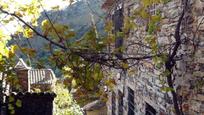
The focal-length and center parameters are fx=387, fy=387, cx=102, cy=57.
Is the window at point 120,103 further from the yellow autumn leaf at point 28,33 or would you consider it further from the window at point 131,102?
the yellow autumn leaf at point 28,33

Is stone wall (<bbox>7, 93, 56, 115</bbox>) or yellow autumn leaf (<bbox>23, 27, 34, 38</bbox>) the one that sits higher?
yellow autumn leaf (<bbox>23, 27, 34, 38</bbox>)

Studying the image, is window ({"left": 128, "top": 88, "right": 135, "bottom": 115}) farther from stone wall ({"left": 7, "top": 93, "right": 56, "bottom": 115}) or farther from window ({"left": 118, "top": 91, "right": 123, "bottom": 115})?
stone wall ({"left": 7, "top": 93, "right": 56, "bottom": 115})

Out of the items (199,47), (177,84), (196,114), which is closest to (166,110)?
(177,84)

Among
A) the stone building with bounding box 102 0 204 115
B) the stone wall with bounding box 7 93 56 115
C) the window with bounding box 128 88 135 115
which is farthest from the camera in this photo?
the stone wall with bounding box 7 93 56 115

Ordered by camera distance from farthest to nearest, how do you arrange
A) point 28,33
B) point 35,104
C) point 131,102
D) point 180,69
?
point 35,104, point 131,102, point 180,69, point 28,33

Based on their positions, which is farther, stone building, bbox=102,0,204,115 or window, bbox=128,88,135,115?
window, bbox=128,88,135,115

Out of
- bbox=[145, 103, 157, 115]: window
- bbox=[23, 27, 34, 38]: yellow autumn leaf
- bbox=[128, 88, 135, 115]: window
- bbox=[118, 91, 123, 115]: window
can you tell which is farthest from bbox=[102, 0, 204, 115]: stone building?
bbox=[118, 91, 123, 115]: window

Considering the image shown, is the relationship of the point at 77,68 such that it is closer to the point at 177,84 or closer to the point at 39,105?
the point at 177,84

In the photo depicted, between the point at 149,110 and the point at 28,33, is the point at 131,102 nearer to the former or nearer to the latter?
the point at 149,110

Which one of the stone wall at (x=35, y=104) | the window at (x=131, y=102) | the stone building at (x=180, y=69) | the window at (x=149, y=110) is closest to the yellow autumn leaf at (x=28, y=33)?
the stone building at (x=180, y=69)

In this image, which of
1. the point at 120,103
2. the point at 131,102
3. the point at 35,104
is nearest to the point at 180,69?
the point at 131,102

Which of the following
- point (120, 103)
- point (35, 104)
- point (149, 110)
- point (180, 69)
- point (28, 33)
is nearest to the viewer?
point (28, 33)

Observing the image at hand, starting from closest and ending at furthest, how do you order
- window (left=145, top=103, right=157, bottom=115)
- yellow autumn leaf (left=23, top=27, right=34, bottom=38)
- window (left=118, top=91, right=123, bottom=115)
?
yellow autumn leaf (left=23, top=27, right=34, bottom=38), window (left=145, top=103, right=157, bottom=115), window (left=118, top=91, right=123, bottom=115)

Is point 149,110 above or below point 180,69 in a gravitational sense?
below
